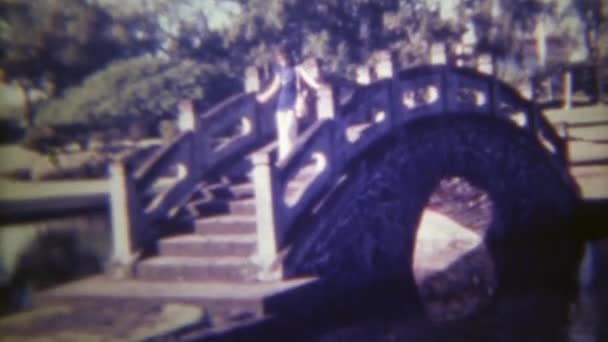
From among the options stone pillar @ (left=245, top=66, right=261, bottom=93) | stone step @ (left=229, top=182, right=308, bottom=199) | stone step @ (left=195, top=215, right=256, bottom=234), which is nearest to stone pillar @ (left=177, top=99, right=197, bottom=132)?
stone step @ (left=229, top=182, right=308, bottom=199)

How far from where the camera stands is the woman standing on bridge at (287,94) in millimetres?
9547

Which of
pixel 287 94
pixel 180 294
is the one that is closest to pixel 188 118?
pixel 287 94

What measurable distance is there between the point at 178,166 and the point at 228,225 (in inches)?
60.8

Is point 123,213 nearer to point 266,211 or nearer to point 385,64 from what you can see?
point 266,211

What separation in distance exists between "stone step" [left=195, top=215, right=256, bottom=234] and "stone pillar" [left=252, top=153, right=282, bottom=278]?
97cm

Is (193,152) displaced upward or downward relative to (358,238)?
upward

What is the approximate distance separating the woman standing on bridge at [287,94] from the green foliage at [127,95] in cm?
1705

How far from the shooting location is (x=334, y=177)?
8875 mm

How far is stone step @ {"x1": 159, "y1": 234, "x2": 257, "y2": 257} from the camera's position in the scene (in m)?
8.38

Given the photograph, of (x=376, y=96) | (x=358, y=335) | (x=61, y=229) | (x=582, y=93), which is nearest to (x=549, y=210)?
(x=376, y=96)

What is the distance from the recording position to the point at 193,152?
9602mm

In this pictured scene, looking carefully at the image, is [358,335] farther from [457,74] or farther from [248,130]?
[457,74]

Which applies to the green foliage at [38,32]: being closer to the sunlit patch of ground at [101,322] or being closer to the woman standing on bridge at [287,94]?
the sunlit patch of ground at [101,322]

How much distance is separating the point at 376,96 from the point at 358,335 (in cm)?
359
